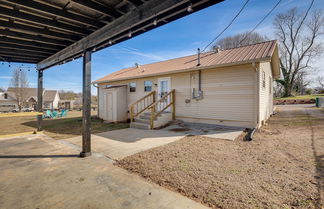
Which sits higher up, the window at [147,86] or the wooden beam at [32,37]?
the wooden beam at [32,37]

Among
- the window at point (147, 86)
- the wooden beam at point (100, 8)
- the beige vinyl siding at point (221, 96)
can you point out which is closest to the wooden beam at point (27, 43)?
the wooden beam at point (100, 8)

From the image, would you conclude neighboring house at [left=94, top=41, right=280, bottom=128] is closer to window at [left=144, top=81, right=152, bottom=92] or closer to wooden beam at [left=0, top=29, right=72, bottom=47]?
window at [left=144, top=81, right=152, bottom=92]

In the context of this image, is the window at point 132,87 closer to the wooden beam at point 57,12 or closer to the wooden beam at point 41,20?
A: the wooden beam at point 41,20

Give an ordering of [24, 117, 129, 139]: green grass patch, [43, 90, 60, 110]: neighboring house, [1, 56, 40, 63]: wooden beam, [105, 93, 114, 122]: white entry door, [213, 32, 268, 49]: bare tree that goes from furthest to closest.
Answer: [43, 90, 60, 110]: neighboring house
[213, 32, 268, 49]: bare tree
[105, 93, 114, 122]: white entry door
[24, 117, 129, 139]: green grass patch
[1, 56, 40, 63]: wooden beam

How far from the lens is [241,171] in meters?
3.03

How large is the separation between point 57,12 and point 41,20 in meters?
0.68

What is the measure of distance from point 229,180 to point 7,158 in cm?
521

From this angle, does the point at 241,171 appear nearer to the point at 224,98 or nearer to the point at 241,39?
the point at 224,98

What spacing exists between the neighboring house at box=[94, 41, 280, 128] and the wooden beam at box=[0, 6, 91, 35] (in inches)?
183

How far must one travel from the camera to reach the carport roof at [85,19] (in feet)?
8.61

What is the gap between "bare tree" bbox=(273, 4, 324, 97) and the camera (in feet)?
75.5

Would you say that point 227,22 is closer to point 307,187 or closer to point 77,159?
point 307,187

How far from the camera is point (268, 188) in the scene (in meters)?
2.43

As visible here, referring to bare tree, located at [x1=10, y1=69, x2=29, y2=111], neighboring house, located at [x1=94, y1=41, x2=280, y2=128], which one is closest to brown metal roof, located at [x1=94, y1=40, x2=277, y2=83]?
neighboring house, located at [x1=94, y1=41, x2=280, y2=128]
